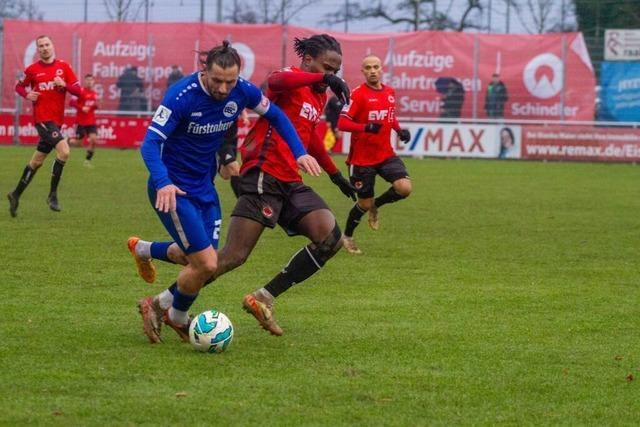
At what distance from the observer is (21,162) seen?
26.5m

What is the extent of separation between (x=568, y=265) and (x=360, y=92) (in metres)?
2.97

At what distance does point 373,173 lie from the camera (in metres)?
13.8

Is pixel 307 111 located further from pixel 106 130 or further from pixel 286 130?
pixel 106 130

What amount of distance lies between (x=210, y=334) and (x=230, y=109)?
4.38 ft

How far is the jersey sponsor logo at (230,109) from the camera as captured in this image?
762cm

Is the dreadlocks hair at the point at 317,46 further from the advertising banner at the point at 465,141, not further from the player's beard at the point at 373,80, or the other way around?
the advertising banner at the point at 465,141

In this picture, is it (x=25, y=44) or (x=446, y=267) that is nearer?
(x=446, y=267)

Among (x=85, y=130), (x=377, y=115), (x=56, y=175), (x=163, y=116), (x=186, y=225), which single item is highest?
(x=163, y=116)

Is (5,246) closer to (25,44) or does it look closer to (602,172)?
(602,172)

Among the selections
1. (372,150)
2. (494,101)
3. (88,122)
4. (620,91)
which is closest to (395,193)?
(372,150)

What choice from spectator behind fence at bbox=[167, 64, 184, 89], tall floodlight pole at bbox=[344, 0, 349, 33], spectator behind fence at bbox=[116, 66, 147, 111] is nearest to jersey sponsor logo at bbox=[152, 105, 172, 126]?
spectator behind fence at bbox=[167, 64, 184, 89]

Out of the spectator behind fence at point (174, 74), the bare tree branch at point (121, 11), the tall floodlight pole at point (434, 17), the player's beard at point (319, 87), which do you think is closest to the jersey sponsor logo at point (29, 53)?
the bare tree branch at point (121, 11)

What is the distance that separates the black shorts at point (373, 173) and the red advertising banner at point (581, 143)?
65.8 ft

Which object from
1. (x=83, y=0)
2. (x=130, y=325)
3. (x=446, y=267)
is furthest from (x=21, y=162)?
(x=130, y=325)
